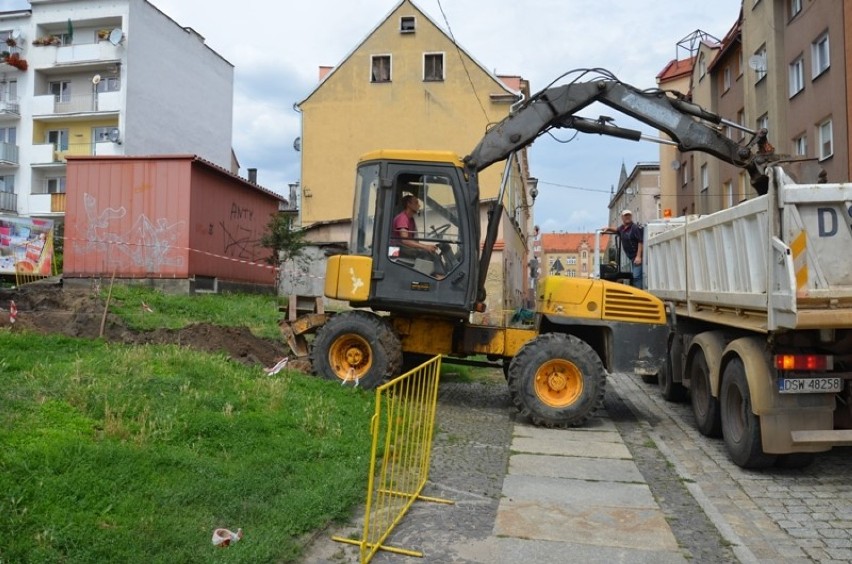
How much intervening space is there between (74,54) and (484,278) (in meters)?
37.6

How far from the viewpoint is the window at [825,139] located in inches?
808

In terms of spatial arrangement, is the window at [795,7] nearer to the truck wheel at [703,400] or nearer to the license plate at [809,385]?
the truck wheel at [703,400]

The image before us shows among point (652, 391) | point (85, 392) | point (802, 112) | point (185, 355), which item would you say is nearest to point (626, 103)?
point (652, 391)

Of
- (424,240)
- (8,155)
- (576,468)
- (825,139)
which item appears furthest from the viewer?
(8,155)

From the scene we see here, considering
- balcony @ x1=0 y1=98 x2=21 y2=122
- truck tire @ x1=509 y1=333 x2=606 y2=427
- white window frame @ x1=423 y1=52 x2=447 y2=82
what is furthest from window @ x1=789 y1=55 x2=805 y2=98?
balcony @ x1=0 y1=98 x2=21 y2=122

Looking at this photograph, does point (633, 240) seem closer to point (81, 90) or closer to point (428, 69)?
point (428, 69)

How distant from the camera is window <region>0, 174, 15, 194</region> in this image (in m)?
39.8

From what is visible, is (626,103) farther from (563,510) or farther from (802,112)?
(802,112)

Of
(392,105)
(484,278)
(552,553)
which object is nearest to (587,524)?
(552,553)

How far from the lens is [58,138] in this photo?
132ft

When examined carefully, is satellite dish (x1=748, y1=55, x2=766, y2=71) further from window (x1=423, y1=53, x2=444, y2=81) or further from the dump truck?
the dump truck

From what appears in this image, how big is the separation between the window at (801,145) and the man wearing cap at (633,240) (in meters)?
12.3

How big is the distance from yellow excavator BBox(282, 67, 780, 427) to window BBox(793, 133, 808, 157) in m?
15.3

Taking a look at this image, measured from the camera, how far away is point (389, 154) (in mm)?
8758
